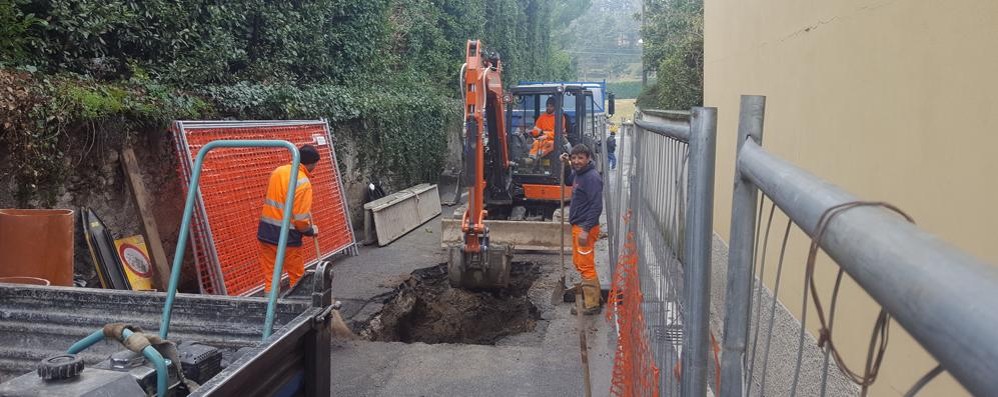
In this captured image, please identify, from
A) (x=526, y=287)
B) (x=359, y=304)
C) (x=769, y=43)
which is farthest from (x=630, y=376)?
(x=526, y=287)

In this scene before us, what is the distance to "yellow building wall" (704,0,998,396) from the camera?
7.82ft

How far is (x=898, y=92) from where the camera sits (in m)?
Result: 3.00

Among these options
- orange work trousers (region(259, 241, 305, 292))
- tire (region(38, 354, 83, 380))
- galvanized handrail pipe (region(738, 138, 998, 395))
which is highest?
galvanized handrail pipe (region(738, 138, 998, 395))

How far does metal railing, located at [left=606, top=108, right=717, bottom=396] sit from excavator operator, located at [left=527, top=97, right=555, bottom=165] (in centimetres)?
703

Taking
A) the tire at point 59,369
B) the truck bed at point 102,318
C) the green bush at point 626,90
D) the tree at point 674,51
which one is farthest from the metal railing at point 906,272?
the green bush at point 626,90

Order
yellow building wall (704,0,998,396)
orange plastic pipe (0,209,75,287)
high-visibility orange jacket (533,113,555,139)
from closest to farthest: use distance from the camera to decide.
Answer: yellow building wall (704,0,998,396)
orange plastic pipe (0,209,75,287)
high-visibility orange jacket (533,113,555,139)

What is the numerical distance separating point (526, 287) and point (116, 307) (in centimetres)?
588

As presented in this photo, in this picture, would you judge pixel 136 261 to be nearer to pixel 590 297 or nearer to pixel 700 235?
pixel 590 297

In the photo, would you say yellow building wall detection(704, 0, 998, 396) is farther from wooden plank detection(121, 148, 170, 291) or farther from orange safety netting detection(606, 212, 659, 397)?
wooden plank detection(121, 148, 170, 291)

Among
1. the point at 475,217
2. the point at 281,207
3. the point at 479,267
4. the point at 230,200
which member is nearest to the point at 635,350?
the point at 281,207

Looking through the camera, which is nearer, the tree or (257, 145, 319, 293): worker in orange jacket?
(257, 145, 319, 293): worker in orange jacket

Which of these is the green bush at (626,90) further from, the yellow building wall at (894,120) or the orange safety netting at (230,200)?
the yellow building wall at (894,120)

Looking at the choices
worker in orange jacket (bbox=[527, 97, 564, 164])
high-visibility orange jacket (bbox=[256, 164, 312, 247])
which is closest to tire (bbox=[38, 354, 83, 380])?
high-visibility orange jacket (bbox=[256, 164, 312, 247])

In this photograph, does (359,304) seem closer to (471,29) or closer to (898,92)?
(898,92)
